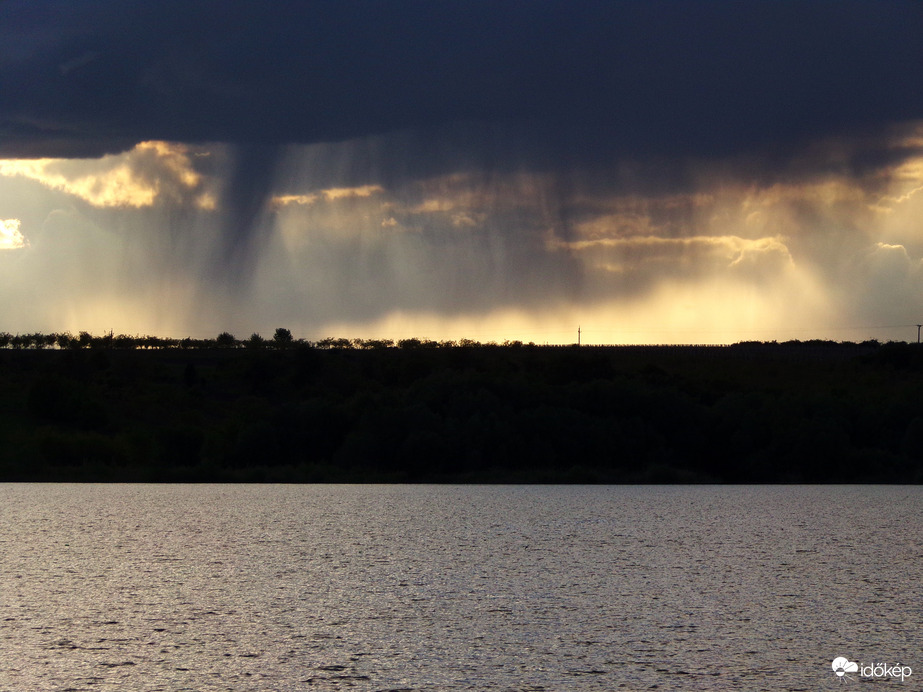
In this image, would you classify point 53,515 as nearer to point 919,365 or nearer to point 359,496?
point 359,496

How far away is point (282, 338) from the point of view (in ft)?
630

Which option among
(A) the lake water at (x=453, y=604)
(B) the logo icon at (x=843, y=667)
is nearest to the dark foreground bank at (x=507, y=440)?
(A) the lake water at (x=453, y=604)

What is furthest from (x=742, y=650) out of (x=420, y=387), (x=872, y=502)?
(x=420, y=387)

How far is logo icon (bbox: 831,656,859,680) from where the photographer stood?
21953 mm

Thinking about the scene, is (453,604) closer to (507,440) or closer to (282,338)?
(507,440)

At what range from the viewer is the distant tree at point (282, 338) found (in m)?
184

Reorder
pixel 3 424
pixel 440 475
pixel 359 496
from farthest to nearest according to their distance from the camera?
pixel 3 424 → pixel 359 496 → pixel 440 475

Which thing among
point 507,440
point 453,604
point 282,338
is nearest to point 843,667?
point 453,604

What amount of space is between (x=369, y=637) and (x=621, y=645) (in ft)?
18.4

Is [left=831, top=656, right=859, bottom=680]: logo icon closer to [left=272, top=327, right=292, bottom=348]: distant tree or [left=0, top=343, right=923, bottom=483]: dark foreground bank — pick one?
[left=0, top=343, right=923, bottom=483]: dark foreground bank

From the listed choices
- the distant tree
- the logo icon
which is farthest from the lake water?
the distant tree

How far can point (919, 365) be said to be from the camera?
164 meters

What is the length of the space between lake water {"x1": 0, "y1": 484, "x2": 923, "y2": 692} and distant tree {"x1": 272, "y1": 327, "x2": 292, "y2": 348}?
110 meters

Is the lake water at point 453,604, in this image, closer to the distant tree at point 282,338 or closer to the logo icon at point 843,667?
the logo icon at point 843,667
